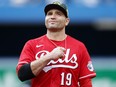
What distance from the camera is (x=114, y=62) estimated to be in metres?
10.2

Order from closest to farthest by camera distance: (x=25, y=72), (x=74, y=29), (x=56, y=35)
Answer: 1. (x=25, y=72)
2. (x=56, y=35)
3. (x=74, y=29)

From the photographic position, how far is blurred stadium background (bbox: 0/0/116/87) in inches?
384

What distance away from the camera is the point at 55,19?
212 inches

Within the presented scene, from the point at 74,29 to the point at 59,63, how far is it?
8.02 meters

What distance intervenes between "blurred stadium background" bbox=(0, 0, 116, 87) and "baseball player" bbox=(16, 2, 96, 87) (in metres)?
2.85

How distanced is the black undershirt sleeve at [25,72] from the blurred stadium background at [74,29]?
2.96 m

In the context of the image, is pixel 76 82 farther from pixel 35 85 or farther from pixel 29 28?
pixel 29 28

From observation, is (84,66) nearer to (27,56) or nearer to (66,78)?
A: (66,78)

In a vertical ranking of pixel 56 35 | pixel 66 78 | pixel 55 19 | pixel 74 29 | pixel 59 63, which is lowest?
Result: pixel 74 29

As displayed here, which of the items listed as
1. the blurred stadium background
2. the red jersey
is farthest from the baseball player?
the blurred stadium background

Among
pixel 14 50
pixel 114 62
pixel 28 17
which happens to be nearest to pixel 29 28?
pixel 14 50

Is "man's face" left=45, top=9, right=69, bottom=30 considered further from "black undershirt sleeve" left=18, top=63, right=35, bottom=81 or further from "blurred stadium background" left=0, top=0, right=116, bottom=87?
"blurred stadium background" left=0, top=0, right=116, bottom=87

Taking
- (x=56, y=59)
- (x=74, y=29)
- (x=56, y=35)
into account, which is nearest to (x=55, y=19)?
(x=56, y=35)

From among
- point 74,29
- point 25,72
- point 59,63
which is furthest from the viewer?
point 74,29
